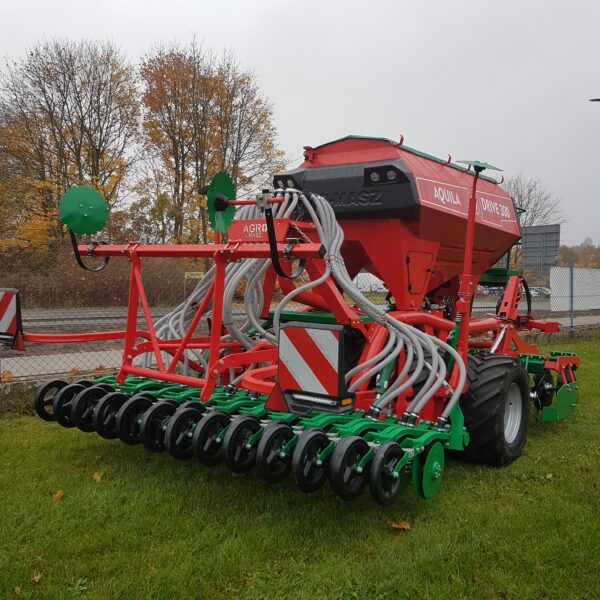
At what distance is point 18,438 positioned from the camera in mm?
4699

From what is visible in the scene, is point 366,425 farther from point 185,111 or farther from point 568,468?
point 185,111

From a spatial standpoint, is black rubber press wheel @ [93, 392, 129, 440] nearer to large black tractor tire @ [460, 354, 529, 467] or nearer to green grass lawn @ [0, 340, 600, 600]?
green grass lawn @ [0, 340, 600, 600]

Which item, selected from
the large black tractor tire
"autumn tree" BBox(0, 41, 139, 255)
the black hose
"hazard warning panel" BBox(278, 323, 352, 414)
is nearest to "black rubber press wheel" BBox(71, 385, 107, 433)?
"hazard warning panel" BBox(278, 323, 352, 414)

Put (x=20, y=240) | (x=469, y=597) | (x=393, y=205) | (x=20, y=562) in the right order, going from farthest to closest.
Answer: (x=20, y=240), (x=393, y=205), (x=20, y=562), (x=469, y=597)

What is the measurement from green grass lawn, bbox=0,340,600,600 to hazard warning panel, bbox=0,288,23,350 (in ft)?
2.97

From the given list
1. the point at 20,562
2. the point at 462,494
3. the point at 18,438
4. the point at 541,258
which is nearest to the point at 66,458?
the point at 18,438

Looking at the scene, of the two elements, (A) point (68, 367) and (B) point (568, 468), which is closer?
(B) point (568, 468)

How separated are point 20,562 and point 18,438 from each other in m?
2.16

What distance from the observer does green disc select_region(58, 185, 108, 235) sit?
409cm

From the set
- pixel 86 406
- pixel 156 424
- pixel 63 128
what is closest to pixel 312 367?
pixel 156 424

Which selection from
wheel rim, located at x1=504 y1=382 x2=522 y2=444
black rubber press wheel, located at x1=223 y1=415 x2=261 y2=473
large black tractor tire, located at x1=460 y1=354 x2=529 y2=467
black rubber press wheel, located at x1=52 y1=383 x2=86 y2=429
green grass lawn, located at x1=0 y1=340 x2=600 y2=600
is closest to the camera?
green grass lawn, located at x1=0 y1=340 x2=600 y2=600

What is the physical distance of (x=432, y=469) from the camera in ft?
10.8

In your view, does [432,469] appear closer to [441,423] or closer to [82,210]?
[441,423]

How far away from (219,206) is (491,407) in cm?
242
